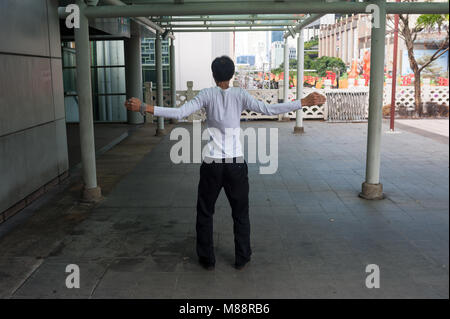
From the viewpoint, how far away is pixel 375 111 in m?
5.85

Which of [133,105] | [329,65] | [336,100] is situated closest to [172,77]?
[336,100]

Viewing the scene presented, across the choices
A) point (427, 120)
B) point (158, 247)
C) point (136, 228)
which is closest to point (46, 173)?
point (136, 228)

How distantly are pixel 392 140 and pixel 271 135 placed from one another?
294cm

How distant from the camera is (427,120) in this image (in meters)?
14.7

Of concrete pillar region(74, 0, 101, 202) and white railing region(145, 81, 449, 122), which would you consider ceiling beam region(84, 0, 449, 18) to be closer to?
concrete pillar region(74, 0, 101, 202)

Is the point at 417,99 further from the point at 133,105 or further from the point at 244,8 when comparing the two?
the point at 133,105

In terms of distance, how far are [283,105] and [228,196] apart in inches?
33.6

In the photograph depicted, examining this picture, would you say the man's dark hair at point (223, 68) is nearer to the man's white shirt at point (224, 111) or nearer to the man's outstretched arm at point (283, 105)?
the man's white shirt at point (224, 111)

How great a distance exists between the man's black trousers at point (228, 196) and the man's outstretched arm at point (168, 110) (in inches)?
17.7

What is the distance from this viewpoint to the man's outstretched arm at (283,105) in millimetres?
3641

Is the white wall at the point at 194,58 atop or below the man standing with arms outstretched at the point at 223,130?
atop

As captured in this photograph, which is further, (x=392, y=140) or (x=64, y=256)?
(x=392, y=140)

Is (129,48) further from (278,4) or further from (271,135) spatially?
(278,4)

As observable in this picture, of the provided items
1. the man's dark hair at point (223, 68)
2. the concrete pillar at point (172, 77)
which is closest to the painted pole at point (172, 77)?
the concrete pillar at point (172, 77)
